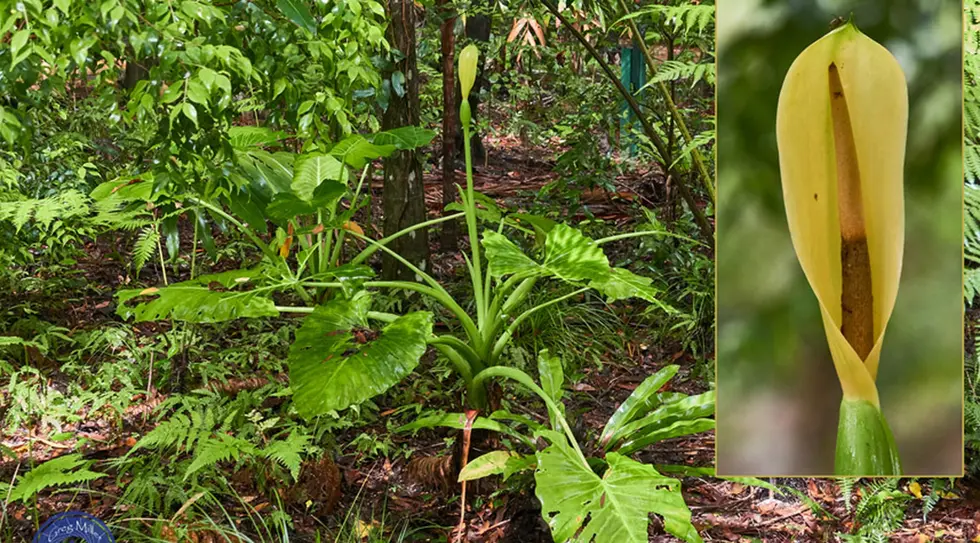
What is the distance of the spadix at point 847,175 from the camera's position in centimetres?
97

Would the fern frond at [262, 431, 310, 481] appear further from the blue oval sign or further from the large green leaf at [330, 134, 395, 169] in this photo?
the large green leaf at [330, 134, 395, 169]

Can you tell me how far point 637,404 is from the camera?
191 centimetres

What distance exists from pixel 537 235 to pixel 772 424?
1.56 meters

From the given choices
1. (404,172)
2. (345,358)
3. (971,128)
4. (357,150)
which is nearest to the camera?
(971,128)

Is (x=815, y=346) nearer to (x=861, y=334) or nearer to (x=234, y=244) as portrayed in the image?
(x=861, y=334)

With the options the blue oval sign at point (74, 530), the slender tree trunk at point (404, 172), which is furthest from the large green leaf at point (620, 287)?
the slender tree trunk at point (404, 172)

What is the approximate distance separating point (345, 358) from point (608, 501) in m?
0.62

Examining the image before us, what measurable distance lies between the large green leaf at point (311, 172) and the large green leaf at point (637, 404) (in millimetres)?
983

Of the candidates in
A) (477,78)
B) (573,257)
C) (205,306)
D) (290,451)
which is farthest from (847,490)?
(477,78)

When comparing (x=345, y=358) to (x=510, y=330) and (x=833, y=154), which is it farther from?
(x=833, y=154)

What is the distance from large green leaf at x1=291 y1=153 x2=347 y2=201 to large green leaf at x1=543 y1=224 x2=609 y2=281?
66 cm

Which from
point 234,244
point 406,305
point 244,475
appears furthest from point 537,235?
point 234,244

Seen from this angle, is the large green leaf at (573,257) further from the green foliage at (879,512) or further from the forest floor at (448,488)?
the green foliage at (879,512)

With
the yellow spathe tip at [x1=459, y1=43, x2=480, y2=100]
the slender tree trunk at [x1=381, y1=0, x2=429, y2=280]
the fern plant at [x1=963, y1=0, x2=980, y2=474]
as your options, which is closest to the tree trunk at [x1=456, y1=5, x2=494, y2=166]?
the slender tree trunk at [x1=381, y1=0, x2=429, y2=280]
